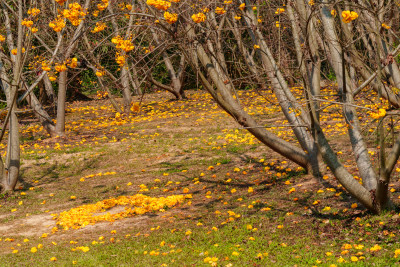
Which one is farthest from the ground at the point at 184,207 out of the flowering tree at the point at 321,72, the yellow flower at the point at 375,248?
the flowering tree at the point at 321,72

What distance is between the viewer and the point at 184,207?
7.28m

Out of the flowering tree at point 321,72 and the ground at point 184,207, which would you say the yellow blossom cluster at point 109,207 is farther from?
the flowering tree at point 321,72

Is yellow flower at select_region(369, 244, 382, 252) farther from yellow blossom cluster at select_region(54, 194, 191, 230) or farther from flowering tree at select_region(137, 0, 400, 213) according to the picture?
yellow blossom cluster at select_region(54, 194, 191, 230)

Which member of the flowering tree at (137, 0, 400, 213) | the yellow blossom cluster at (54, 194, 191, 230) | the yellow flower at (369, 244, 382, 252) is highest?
the flowering tree at (137, 0, 400, 213)

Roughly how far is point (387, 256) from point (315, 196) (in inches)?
81.4

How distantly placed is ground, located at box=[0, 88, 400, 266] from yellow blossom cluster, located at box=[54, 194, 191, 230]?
0.02 metres

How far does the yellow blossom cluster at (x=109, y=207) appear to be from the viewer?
706 centimetres

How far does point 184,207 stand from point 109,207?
3.93ft

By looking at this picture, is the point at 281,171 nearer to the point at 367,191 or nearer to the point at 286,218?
the point at 286,218

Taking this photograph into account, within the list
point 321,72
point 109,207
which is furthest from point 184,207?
point 321,72

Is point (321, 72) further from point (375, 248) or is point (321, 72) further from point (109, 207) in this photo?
point (109, 207)

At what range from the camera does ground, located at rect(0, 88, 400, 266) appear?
209 inches

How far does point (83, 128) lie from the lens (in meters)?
14.7

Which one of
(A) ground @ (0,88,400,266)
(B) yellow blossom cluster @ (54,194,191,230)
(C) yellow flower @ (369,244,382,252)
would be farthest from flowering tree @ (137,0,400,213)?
Result: (B) yellow blossom cluster @ (54,194,191,230)
